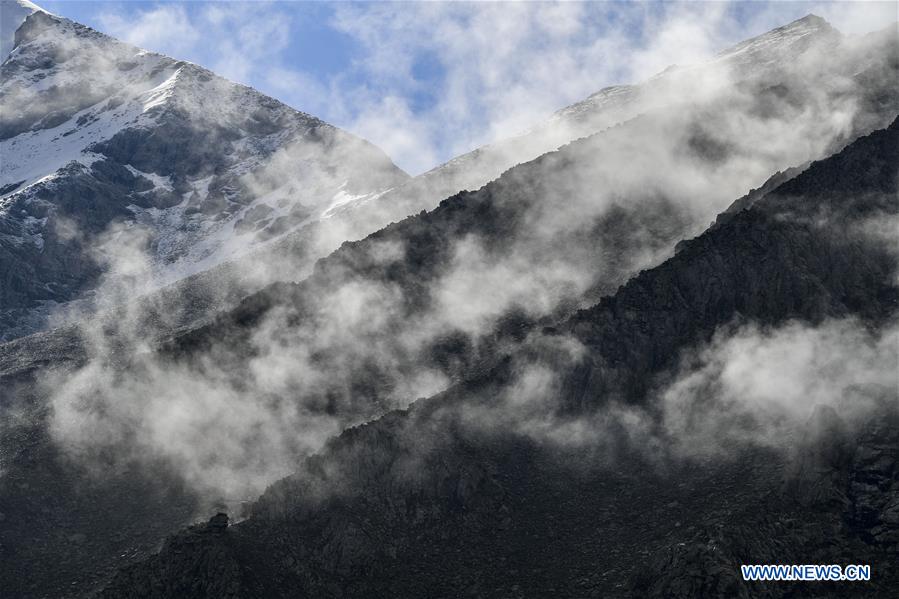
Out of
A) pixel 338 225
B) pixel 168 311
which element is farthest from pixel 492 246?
pixel 338 225

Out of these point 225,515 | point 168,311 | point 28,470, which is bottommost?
point 225,515

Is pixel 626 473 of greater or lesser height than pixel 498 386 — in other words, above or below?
below

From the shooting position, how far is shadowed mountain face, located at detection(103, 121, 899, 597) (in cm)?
4959

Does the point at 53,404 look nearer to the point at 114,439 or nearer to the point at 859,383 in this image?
the point at 114,439

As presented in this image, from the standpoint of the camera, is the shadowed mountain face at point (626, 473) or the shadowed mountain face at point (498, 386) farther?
the shadowed mountain face at point (498, 386)

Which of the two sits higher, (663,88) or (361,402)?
(663,88)

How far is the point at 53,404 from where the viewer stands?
8388 centimetres

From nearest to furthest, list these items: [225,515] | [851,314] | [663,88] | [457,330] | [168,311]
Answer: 1. [225,515]
2. [851,314]
3. [457,330]
4. [168,311]
5. [663,88]

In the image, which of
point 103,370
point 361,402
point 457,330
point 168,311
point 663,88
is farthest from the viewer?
point 663,88

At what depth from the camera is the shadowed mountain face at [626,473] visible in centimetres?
4959

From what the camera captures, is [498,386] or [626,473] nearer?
[626,473]

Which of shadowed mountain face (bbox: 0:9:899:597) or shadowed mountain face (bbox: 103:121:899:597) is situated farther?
shadowed mountain face (bbox: 0:9:899:597)

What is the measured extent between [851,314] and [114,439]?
192 ft

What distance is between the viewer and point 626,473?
197ft
